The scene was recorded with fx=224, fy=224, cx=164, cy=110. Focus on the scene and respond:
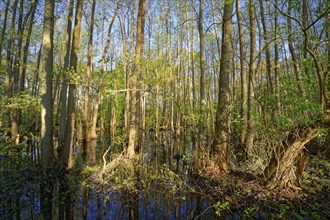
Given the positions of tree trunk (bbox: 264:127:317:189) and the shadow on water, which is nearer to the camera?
tree trunk (bbox: 264:127:317:189)

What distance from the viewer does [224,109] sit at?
5324 mm

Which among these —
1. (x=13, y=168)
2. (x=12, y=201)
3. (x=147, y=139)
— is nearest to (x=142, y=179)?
(x=12, y=201)

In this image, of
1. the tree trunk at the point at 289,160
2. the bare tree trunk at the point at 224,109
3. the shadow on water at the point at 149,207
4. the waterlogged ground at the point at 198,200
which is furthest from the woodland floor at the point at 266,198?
the bare tree trunk at the point at 224,109

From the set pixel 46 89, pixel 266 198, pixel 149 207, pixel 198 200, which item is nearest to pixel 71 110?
pixel 46 89

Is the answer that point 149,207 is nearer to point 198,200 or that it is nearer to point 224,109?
point 198,200

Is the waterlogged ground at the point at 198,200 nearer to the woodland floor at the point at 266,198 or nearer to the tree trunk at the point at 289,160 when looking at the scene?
the woodland floor at the point at 266,198

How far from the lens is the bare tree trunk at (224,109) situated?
17.4 feet

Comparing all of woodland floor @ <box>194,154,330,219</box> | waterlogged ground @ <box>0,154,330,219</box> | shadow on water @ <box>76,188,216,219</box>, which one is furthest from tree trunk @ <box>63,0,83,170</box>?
woodland floor @ <box>194,154,330,219</box>

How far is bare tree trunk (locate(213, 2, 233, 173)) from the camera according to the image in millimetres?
5301

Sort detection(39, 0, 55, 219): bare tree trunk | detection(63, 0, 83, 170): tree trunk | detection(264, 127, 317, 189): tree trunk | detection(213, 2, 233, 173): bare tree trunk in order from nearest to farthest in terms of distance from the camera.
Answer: detection(264, 127, 317, 189): tree trunk
detection(213, 2, 233, 173): bare tree trunk
detection(39, 0, 55, 219): bare tree trunk
detection(63, 0, 83, 170): tree trunk

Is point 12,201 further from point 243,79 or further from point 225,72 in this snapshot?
point 243,79

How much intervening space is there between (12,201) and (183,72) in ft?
44.0

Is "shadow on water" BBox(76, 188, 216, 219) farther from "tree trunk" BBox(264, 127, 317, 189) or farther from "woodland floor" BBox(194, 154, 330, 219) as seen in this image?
"tree trunk" BBox(264, 127, 317, 189)

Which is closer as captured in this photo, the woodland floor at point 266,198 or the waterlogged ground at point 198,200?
the woodland floor at point 266,198
